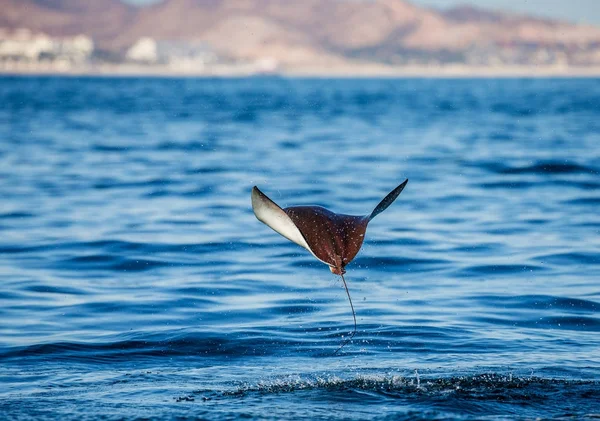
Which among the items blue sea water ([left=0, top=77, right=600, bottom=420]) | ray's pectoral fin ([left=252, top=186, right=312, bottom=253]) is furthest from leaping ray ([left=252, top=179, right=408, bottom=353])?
blue sea water ([left=0, top=77, right=600, bottom=420])

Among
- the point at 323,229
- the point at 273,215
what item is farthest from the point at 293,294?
the point at 273,215

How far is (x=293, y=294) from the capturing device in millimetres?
11461

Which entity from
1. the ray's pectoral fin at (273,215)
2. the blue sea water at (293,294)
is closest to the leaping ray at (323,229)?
the ray's pectoral fin at (273,215)

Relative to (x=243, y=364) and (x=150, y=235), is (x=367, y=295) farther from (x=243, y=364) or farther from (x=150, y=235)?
(x=150, y=235)

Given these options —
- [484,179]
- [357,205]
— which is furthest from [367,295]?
[484,179]

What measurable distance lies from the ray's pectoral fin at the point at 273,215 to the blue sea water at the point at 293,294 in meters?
1.30

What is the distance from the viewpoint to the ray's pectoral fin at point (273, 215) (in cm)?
684

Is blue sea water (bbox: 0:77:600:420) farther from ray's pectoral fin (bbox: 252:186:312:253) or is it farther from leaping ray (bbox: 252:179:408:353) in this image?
ray's pectoral fin (bbox: 252:186:312:253)

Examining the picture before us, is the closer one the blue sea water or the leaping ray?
the leaping ray

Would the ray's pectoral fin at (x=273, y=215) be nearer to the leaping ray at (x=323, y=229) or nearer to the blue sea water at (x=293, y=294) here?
the leaping ray at (x=323, y=229)

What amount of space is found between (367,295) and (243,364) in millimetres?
3436

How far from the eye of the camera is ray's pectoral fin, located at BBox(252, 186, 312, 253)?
22.4 feet

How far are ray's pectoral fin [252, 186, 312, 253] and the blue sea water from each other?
1.30m

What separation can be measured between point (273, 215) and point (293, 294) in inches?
184
